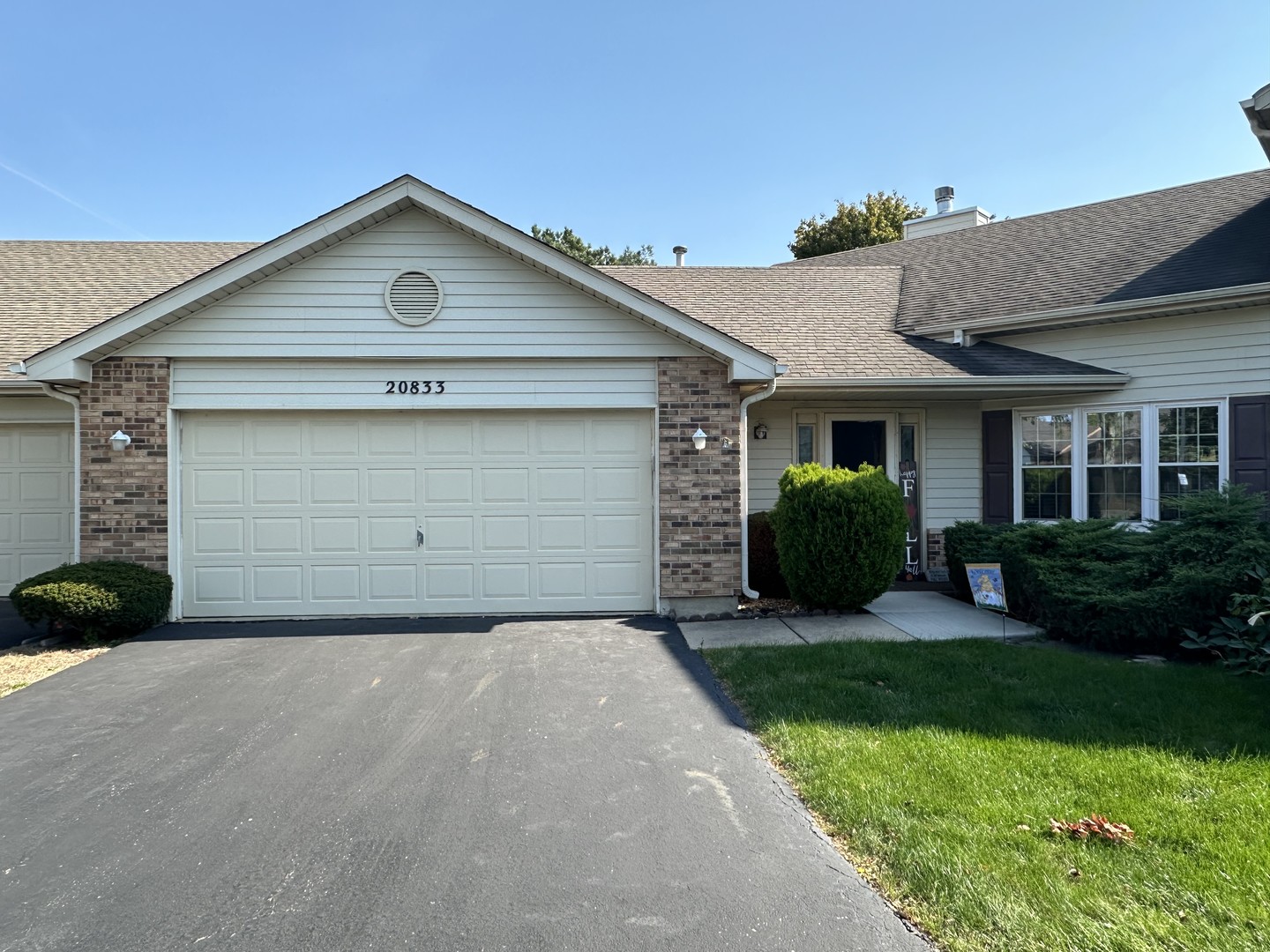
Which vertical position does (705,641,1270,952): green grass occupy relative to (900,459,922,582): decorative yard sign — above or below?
below

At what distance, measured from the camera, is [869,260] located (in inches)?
652

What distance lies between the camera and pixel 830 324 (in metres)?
12.3

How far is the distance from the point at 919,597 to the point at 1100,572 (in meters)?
2.64

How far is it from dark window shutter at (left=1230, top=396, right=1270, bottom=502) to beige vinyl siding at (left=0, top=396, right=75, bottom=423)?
564 inches

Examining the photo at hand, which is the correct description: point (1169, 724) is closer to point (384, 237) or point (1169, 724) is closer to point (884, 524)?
point (884, 524)

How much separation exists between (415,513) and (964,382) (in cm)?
723

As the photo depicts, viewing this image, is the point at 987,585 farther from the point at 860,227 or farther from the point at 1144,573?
the point at 860,227

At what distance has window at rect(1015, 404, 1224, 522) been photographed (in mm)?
9594

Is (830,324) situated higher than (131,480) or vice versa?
(830,324)

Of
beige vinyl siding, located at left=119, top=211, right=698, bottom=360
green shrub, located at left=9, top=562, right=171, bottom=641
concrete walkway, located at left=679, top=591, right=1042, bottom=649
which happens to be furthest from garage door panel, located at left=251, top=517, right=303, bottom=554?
concrete walkway, located at left=679, top=591, right=1042, bottom=649

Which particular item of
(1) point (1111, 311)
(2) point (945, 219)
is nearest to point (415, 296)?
(1) point (1111, 311)

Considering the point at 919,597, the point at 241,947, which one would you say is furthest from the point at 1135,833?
the point at 919,597

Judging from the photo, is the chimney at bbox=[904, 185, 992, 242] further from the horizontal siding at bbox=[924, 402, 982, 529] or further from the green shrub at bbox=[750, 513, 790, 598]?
the green shrub at bbox=[750, 513, 790, 598]

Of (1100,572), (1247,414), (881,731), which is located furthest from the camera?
(1247,414)
